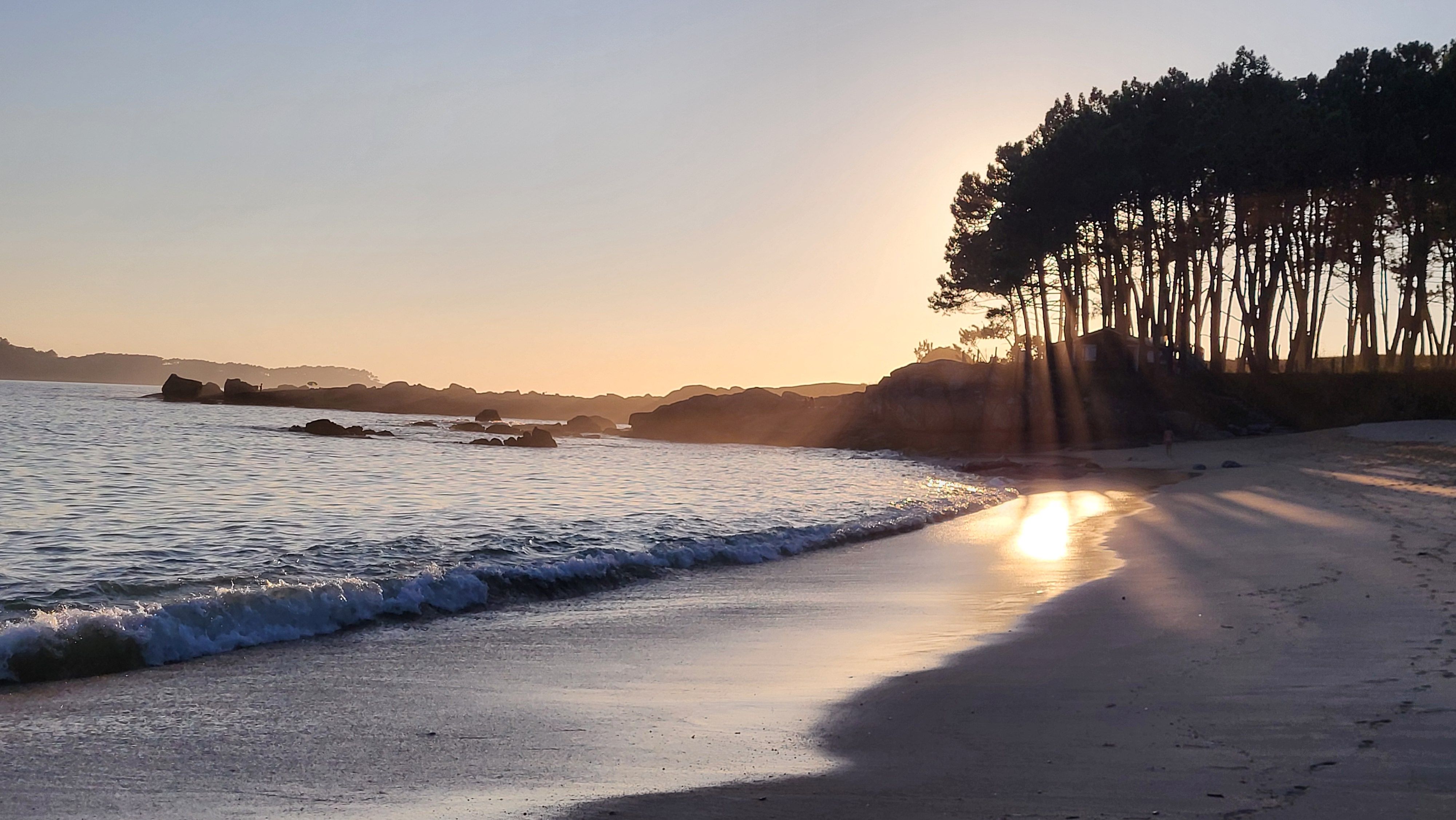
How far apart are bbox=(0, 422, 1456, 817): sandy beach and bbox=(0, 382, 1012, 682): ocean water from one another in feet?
2.20

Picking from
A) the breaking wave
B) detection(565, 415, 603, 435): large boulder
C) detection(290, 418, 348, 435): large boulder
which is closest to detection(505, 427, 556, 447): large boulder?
detection(290, 418, 348, 435): large boulder

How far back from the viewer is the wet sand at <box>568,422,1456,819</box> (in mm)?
4195

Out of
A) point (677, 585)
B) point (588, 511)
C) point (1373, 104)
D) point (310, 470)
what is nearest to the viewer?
point (677, 585)

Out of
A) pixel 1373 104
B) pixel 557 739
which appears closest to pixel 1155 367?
pixel 1373 104

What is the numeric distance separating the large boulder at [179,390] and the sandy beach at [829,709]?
104260mm

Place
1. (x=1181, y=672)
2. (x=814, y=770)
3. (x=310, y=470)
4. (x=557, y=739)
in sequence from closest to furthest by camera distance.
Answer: (x=814, y=770) < (x=557, y=739) < (x=1181, y=672) < (x=310, y=470)

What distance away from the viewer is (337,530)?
1537cm

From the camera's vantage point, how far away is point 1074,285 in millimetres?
52719

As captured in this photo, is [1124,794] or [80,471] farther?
[80,471]

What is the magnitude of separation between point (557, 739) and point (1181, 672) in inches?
161

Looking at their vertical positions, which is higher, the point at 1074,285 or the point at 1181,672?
the point at 1074,285

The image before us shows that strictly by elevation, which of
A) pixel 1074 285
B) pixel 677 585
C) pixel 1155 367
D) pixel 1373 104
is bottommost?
pixel 677 585

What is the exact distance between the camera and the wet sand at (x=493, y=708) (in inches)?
186

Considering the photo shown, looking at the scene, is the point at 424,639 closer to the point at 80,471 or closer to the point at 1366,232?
the point at 80,471
